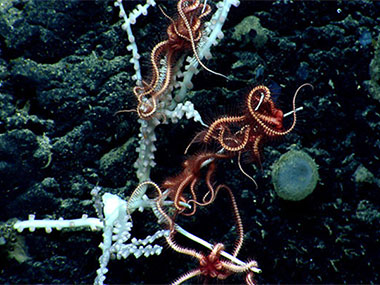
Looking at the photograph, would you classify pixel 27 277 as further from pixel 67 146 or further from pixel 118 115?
pixel 118 115

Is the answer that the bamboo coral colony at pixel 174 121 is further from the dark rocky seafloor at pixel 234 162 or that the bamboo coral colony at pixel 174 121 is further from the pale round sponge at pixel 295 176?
the pale round sponge at pixel 295 176

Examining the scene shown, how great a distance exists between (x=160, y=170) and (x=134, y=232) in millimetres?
480

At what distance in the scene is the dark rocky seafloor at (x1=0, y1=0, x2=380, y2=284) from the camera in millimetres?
2531

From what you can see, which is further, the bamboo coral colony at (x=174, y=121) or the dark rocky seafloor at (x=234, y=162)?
the dark rocky seafloor at (x=234, y=162)

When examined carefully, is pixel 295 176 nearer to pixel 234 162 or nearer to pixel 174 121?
pixel 234 162

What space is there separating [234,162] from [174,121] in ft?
1.86

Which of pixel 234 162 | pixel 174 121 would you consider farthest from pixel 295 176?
pixel 174 121

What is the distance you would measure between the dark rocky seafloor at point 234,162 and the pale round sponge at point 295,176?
0.09 meters

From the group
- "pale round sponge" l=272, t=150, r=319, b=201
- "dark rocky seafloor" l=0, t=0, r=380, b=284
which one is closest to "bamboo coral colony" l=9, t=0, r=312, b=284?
"dark rocky seafloor" l=0, t=0, r=380, b=284

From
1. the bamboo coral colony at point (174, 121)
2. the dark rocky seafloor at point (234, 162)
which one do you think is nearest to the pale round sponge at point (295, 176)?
the dark rocky seafloor at point (234, 162)

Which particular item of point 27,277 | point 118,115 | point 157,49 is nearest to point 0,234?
point 27,277

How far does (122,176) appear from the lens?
2625mm

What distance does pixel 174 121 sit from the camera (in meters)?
2.36

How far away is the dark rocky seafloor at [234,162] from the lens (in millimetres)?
2531
